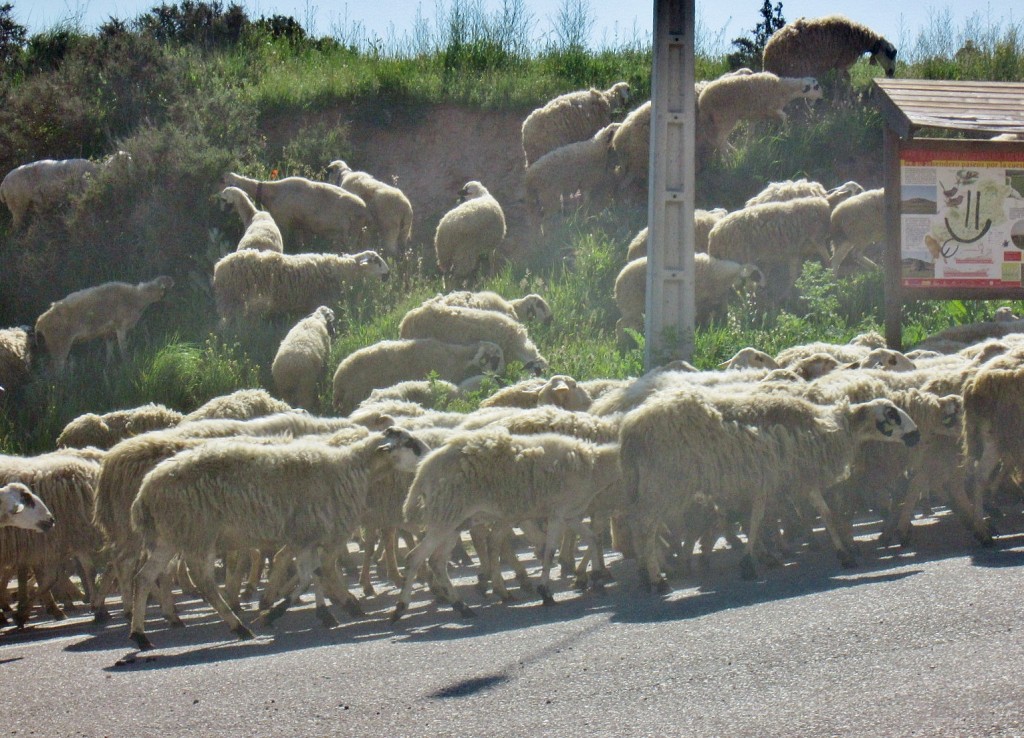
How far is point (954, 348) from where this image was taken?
541 inches

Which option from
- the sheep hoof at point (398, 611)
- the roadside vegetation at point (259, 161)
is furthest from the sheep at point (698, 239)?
the sheep hoof at point (398, 611)

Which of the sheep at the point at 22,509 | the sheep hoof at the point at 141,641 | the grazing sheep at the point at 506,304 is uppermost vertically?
the grazing sheep at the point at 506,304

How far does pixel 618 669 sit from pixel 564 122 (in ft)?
56.1

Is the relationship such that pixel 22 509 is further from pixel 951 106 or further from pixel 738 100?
pixel 738 100

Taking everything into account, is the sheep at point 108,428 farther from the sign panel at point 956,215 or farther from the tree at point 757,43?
the tree at point 757,43

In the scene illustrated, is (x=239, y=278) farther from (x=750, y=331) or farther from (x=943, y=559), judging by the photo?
(x=943, y=559)

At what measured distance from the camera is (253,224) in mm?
19359

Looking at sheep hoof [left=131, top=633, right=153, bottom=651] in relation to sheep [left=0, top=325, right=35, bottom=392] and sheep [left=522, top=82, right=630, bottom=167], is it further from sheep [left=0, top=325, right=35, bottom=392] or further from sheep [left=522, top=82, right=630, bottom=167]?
sheep [left=522, top=82, right=630, bottom=167]

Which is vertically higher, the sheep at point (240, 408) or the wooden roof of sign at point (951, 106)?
the wooden roof of sign at point (951, 106)

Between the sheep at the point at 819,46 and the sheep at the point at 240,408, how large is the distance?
547 inches

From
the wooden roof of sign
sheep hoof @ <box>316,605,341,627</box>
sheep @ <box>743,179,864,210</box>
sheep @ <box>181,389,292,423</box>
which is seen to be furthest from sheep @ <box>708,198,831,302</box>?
sheep hoof @ <box>316,605,341,627</box>

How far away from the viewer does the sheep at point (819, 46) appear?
23250 millimetres

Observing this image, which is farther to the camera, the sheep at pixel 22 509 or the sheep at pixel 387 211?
the sheep at pixel 387 211

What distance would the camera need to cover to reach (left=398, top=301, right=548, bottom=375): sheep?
1555cm
